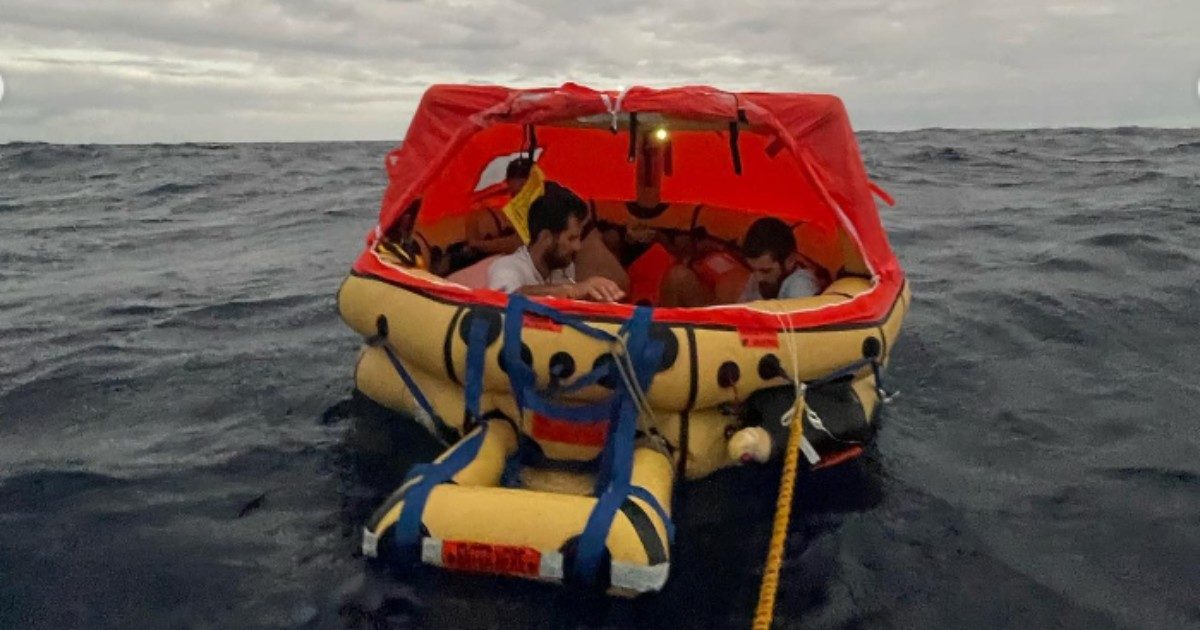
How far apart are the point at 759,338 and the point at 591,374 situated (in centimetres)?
69

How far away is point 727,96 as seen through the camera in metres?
4.59

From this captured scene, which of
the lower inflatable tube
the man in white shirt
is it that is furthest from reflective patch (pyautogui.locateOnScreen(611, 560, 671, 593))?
the man in white shirt

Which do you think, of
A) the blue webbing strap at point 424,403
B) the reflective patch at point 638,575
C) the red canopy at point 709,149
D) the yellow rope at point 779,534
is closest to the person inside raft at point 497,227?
the red canopy at point 709,149

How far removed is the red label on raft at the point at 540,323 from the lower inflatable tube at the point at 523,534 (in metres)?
0.75

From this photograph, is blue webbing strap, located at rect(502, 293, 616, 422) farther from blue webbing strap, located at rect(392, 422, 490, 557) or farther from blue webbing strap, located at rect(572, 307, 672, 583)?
blue webbing strap, located at rect(392, 422, 490, 557)

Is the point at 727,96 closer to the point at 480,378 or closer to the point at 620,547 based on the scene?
the point at 480,378

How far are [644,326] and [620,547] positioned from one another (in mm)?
951

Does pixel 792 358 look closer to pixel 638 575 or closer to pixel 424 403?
pixel 638 575

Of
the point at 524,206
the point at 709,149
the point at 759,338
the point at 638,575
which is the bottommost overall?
the point at 638,575

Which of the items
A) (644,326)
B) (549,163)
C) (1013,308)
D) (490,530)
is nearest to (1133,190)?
(1013,308)

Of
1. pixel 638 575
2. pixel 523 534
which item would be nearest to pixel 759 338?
pixel 638 575

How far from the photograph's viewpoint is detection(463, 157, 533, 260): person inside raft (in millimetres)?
6047

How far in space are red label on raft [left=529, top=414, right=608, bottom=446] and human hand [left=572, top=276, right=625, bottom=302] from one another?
0.61 metres

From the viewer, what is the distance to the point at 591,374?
3.76 meters
